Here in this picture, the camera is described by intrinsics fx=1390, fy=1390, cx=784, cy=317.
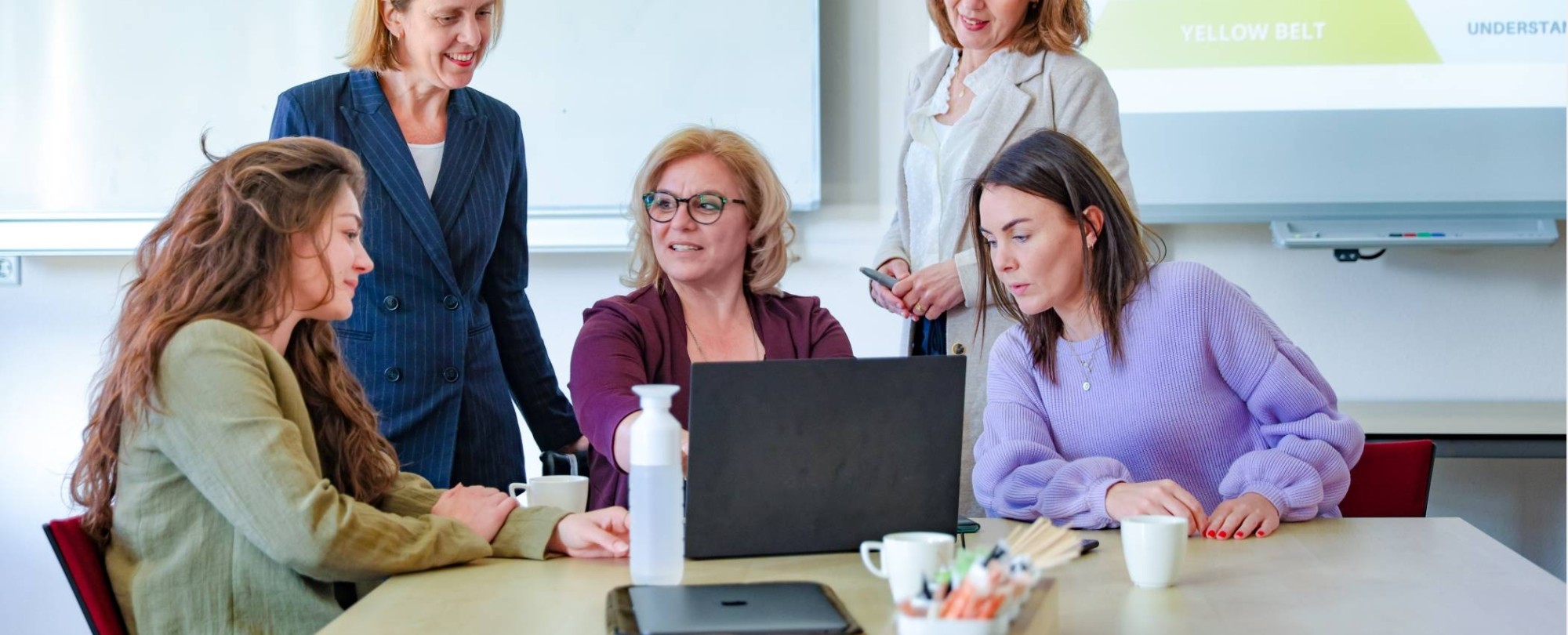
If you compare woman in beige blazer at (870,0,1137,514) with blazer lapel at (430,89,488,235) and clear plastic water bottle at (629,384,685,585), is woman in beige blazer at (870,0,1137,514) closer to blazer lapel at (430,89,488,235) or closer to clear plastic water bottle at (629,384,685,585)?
blazer lapel at (430,89,488,235)

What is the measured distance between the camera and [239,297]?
4.84ft

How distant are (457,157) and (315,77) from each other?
1.28m

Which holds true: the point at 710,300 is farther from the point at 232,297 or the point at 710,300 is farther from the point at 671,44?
the point at 671,44

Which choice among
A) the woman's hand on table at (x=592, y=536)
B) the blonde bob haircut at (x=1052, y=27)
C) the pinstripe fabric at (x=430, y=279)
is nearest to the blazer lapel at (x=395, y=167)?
the pinstripe fabric at (x=430, y=279)

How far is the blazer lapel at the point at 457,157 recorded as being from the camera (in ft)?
6.95

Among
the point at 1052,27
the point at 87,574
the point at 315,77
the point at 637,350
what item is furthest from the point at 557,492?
the point at 315,77

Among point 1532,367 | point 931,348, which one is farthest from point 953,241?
point 1532,367

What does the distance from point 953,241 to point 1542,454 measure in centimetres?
137

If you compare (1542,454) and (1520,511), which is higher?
(1542,454)

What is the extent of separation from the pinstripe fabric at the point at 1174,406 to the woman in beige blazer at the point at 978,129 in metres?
0.37

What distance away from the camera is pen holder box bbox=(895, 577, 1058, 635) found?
3.02 ft

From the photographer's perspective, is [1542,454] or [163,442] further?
[1542,454]

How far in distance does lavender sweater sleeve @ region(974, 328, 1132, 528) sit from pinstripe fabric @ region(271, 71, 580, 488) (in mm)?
811

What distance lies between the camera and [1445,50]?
3.08m
